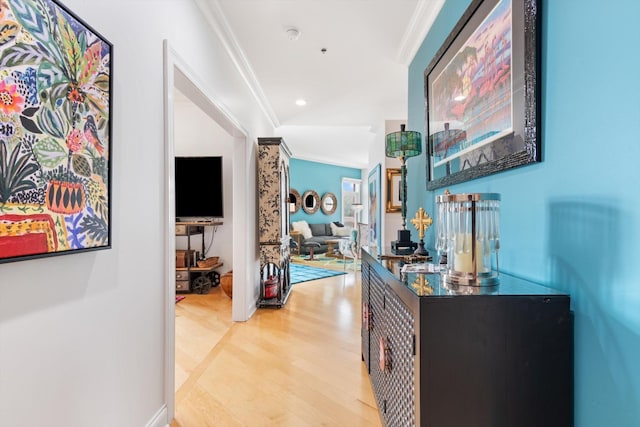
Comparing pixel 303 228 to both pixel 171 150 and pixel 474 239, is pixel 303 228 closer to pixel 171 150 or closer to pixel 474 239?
pixel 171 150

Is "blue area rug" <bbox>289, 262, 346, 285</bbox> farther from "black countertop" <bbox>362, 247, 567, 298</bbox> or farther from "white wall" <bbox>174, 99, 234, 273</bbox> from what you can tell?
"black countertop" <bbox>362, 247, 567, 298</bbox>

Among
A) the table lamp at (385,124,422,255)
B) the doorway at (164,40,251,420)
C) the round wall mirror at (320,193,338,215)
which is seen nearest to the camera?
the doorway at (164,40,251,420)

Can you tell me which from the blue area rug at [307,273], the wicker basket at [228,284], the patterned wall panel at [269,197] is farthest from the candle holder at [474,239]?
the blue area rug at [307,273]

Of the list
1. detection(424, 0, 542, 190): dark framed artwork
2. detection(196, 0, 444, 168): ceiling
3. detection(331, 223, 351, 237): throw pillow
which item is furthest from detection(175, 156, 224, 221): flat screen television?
detection(331, 223, 351, 237): throw pillow

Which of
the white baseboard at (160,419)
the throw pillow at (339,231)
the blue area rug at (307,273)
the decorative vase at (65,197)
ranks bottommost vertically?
the blue area rug at (307,273)

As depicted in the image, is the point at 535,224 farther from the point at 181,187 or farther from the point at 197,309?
the point at 181,187

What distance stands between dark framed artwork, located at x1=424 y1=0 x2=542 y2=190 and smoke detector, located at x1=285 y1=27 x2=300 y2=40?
3.63 feet

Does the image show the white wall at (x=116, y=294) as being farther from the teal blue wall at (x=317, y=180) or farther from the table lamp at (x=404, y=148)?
the teal blue wall at (x=317, y=180)

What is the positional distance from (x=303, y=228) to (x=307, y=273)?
2806 millimetres

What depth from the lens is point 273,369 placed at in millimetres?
2307

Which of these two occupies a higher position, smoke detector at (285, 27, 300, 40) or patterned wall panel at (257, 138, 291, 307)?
smoke detector at (285, 27, 300, 40)

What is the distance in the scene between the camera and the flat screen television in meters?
4.52

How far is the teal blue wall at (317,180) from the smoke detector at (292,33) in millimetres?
6147

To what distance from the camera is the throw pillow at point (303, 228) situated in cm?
856
